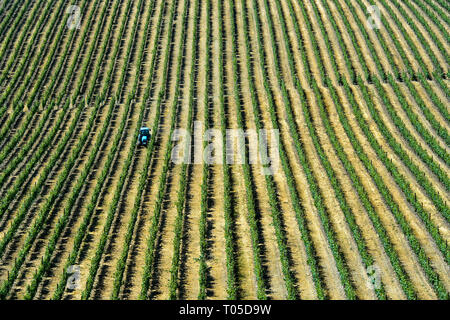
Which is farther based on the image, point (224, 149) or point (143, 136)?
point (143, 136)

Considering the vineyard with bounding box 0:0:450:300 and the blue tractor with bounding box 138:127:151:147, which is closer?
the vineyard with bounding box 0:0:450:300

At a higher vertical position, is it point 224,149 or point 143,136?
point 143,136

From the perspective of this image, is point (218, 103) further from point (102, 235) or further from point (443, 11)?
point (443, 11)

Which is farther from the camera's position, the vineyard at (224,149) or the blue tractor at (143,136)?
the blue tractor at (143,136)

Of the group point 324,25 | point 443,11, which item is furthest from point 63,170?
point 443,11
